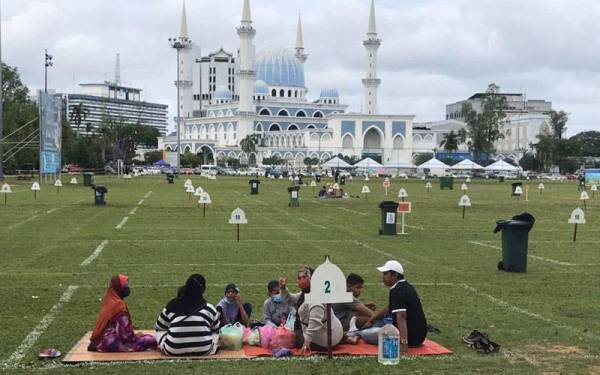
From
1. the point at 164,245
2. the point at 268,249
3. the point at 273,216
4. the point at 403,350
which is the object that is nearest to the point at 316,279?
the point at 403,350

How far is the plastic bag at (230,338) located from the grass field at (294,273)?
22.8 inches

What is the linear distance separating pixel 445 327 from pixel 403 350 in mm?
1756

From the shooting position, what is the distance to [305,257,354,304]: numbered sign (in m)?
8.28

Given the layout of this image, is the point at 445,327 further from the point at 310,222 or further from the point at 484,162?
the point at 484,162

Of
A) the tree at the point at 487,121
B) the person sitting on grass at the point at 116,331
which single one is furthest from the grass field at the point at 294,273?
the tree at the point at 487,121

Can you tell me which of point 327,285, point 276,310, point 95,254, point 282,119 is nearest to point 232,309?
point 276,310

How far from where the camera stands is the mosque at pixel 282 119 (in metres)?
164

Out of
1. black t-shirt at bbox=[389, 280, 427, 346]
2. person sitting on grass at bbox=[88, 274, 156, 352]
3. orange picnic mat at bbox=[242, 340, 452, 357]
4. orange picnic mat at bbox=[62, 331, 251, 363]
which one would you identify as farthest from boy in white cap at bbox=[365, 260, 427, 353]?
person sitting on grass at bbox=[88, 274, 156, 352]

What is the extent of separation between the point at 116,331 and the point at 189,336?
0.94 m

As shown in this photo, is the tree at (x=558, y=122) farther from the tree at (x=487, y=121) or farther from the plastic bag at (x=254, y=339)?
the plastic bag at (x=254, y=339)

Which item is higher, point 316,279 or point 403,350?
point 316,279

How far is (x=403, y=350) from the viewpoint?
9031 millimetres

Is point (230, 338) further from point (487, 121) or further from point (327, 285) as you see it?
point (487, 121)

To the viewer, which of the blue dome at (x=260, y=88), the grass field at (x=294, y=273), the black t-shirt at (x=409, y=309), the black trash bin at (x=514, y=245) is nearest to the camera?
the grass field at (x=294, y=273)
